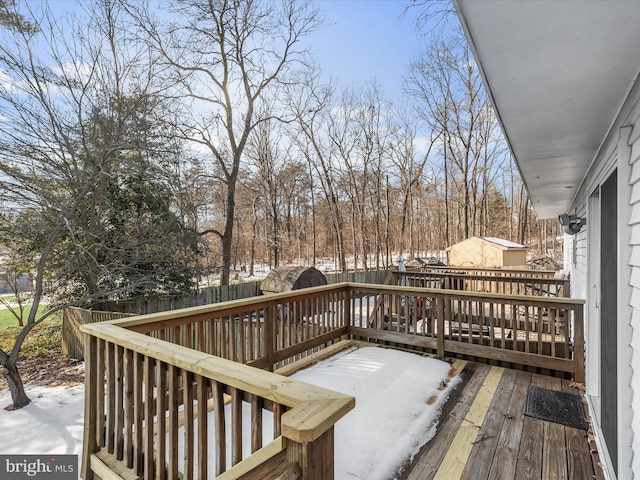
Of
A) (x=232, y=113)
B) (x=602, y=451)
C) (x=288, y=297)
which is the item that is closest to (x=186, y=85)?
(x=232, y=113)

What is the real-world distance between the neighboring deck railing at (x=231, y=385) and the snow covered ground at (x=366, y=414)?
0.51 m

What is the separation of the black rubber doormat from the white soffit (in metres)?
2.21

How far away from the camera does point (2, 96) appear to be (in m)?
5.65

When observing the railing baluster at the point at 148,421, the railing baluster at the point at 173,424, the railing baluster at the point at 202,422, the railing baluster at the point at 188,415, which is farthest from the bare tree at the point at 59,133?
the railing baluster at the point at 202,422

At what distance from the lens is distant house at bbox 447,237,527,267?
40.0 feet

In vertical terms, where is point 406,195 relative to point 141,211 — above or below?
above

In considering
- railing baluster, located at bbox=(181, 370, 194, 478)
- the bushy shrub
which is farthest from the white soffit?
the bushy shrub

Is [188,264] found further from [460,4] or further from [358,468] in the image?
[460,4]

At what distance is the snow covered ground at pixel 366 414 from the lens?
2.21 metres

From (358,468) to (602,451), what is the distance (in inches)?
63.8

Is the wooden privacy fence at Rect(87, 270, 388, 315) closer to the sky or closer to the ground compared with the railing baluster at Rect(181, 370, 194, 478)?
closer to the ground

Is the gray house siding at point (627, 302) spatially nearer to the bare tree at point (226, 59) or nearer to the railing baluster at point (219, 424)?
the railing baluster at point (219, 424)

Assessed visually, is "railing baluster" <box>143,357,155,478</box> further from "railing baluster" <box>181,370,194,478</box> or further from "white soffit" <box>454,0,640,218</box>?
"white soffit" <box>454,0,640,218</box>

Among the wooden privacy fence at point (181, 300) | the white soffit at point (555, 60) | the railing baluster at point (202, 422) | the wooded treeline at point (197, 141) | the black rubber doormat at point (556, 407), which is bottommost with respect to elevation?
the wooden privacy fence at point (181, 300)
